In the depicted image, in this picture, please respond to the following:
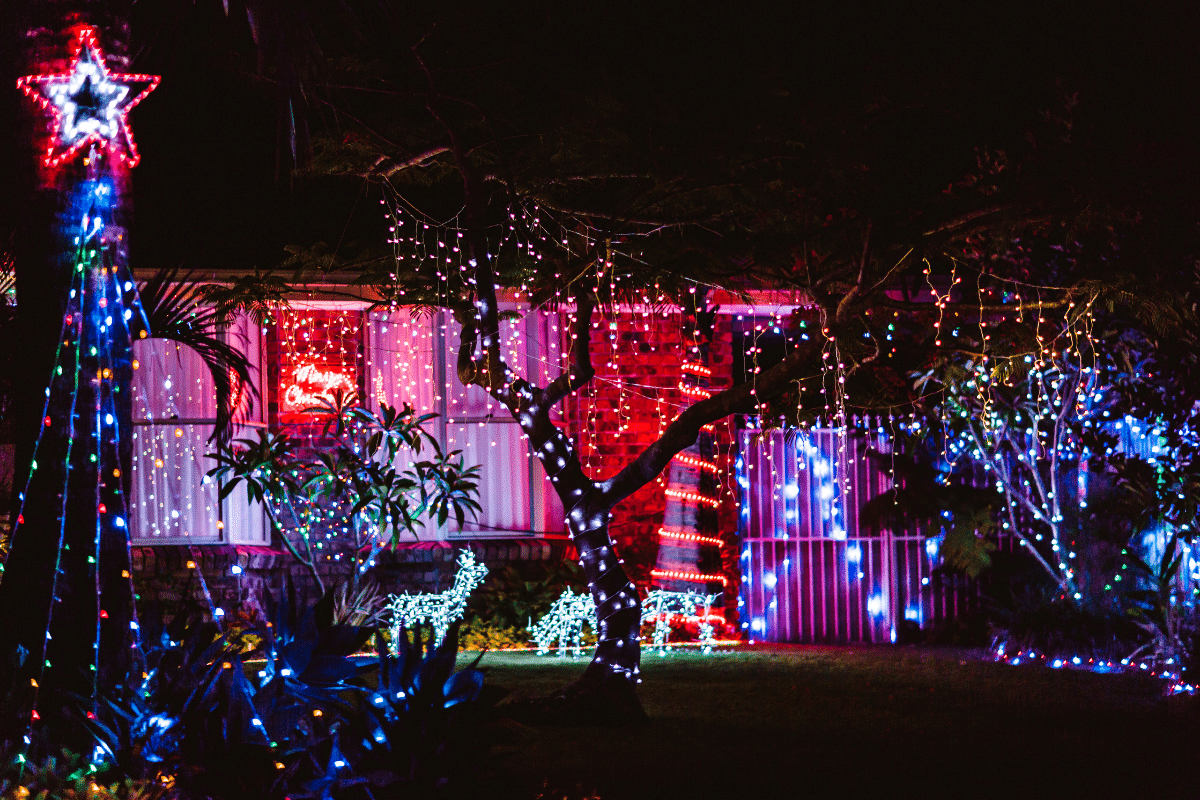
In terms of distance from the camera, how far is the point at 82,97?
5.34 meters

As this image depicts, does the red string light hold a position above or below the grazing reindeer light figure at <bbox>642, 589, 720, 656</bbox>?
above

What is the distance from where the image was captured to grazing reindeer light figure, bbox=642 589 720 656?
32.6 ft

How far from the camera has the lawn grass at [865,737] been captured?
5273 millimetres

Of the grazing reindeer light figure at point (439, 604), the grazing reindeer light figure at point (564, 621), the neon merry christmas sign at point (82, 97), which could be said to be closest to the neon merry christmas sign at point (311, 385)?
the grazing reindeer light figure at point (439, 604)

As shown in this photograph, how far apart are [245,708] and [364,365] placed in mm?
6791

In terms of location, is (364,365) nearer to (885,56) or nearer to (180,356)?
(180,356)

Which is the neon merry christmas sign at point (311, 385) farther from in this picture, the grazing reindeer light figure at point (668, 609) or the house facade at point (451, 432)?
the grazing reindeer light figure at point (668, 609)

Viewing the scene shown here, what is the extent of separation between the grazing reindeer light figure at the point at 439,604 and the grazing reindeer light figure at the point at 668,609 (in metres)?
1.46

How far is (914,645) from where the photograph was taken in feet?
34.9

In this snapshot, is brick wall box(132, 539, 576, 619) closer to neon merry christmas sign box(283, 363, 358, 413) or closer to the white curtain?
the white curtain

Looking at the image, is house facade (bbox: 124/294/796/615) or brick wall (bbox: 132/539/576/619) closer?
brick wall (bbox: 132/539/576/619)

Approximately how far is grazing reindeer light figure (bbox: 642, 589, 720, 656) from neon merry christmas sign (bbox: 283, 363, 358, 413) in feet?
10.9

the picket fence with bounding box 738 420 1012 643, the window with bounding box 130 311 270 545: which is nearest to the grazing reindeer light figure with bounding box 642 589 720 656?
the picket fence with bounding box 738 420 1012 643

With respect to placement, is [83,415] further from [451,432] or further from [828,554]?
[828,554]
